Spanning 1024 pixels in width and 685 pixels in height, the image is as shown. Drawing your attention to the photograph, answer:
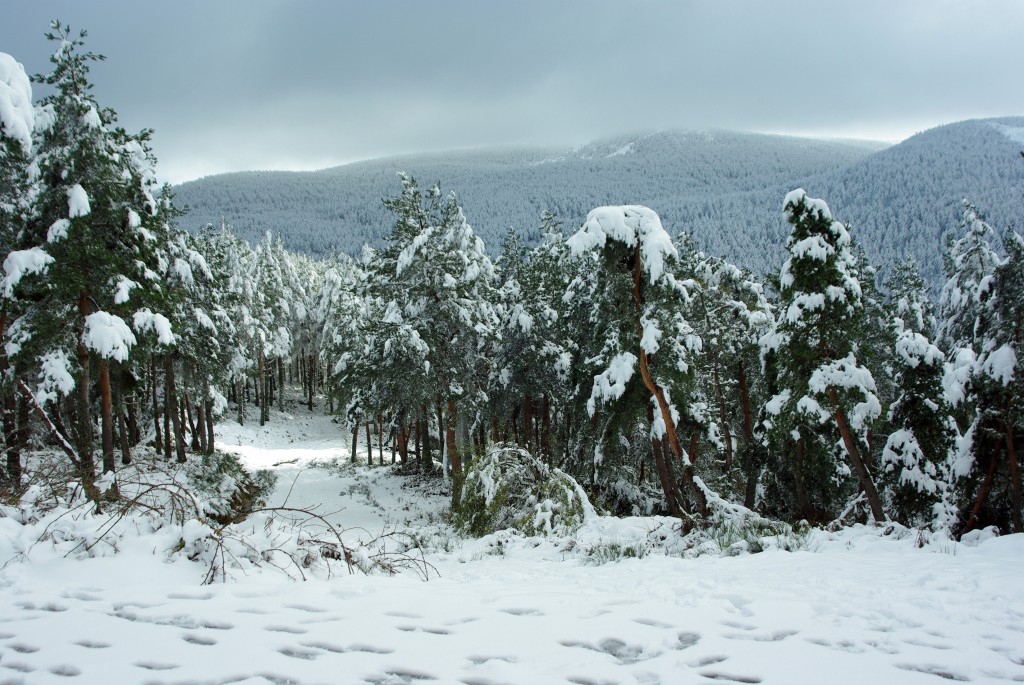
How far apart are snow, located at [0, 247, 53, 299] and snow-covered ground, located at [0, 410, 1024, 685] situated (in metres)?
11.4

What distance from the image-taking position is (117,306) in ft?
51.1

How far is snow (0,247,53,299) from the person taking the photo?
12.9 metres

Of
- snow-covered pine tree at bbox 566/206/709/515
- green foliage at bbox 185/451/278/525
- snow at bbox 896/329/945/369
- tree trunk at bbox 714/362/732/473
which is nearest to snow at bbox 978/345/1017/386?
snow at bbox 896/329/945/369

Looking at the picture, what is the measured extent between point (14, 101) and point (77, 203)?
22.7 ft

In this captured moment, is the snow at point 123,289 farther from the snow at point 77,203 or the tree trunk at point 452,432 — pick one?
the tree trunk at point 452,432

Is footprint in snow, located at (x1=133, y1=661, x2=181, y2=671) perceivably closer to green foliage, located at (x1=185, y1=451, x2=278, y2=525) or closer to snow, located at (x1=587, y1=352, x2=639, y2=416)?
snow, located at (x1=587, y1=352, x2=639, y2=416)

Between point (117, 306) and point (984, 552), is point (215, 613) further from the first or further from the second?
point (117, 306)

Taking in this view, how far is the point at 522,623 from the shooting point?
3.56m

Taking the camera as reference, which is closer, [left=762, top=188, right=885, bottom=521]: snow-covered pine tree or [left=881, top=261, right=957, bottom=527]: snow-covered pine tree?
[left=762, top=188, right=885, bottom=521]: snow-covered pine tree

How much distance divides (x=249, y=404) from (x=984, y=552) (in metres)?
59.0

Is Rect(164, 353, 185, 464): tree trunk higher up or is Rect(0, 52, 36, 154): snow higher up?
Rect(0, 52, 36, 154): snow

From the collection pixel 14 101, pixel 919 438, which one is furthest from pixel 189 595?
pixel 919 438

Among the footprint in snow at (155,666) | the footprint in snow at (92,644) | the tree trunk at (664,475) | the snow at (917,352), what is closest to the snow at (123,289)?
the tree trunk at (664,475)

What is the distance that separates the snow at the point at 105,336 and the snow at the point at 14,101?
7.02 m
